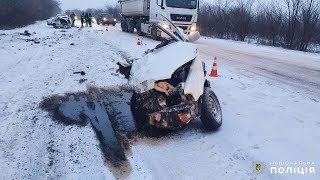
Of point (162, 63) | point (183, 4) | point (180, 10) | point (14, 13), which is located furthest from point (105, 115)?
point (14, 13)

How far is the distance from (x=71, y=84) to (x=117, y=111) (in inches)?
92.6

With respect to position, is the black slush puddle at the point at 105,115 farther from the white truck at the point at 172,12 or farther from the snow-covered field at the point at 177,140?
the white truck at the point at 172,12

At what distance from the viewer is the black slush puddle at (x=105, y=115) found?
4.42 m

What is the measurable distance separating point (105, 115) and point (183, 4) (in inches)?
582

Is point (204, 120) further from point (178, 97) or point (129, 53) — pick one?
point (129, 53)

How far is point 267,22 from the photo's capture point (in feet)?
92.8

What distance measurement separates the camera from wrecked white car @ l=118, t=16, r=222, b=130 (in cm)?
473

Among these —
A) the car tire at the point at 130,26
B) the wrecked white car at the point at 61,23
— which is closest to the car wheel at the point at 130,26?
the car tire at the point at 130,26

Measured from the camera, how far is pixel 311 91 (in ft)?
27.3

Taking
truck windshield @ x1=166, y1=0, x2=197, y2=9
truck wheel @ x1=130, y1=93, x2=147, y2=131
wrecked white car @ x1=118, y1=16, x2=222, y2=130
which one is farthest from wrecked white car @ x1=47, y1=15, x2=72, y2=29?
truck wheel @ x1=130, y1=93, x2=147, y2=131

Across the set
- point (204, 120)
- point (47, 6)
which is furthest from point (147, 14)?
point (47, 6)

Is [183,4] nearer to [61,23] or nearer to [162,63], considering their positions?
[162,63]

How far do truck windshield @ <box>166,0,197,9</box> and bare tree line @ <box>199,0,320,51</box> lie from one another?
29.2 feet

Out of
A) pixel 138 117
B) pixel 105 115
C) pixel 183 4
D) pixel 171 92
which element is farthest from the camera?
pixel 183 4
